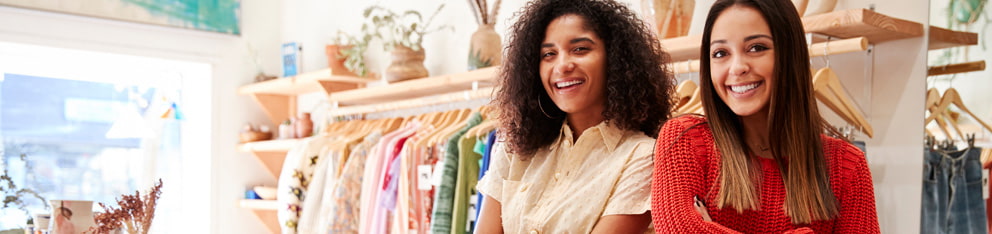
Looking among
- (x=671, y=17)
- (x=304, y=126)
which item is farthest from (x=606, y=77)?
(x=304, y=126)

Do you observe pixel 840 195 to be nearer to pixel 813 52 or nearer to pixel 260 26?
pixel 813 52

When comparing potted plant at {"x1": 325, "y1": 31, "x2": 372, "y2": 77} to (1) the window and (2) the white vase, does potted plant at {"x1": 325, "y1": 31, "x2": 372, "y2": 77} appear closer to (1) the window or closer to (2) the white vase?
(1) the window

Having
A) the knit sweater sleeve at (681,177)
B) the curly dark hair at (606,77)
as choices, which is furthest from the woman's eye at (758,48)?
the curly dark hair at (606,77)

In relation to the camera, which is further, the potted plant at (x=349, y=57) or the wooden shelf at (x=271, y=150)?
the wooden shelf at (x=271, y=150)

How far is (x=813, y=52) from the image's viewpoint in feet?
6.46

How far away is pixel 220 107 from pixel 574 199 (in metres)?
3.47

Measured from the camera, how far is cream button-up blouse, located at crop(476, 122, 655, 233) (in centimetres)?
146

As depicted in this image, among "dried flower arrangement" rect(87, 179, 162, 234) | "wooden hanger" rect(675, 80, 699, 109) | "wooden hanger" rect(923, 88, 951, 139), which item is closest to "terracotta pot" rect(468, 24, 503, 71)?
"wooden hanger" rect(675, 80, 699, 109)

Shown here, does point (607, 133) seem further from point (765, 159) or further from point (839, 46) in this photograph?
point (839, 46)

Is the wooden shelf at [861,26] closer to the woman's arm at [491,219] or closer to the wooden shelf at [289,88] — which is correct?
the woman's arm at [491,219]

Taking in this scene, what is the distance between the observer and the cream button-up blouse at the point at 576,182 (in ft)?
4.80

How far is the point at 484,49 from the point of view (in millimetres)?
3020

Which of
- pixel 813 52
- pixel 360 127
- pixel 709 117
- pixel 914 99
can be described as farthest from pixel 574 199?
pixel 360 127

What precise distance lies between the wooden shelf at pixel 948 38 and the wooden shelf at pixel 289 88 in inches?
99.9
